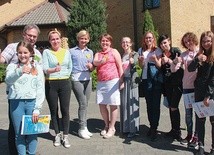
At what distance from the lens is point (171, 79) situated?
19.8ft

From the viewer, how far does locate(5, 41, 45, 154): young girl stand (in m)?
4.66

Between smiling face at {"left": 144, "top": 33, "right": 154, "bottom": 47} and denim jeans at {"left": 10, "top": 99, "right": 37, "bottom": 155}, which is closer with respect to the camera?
denim jeans at {"left": 10, "top": 99, "right": 37, "bottom": 155}

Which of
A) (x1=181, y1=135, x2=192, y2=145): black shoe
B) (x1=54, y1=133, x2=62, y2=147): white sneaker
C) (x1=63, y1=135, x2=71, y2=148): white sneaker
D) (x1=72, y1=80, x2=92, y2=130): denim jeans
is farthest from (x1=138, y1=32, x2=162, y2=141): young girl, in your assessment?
(x1=54, y1=133, x2=62, y2=147): white sneaker

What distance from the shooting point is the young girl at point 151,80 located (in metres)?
6.17

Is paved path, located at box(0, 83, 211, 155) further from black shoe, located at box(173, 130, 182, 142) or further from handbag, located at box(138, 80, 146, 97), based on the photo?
handbag, located at box(138, 80, 146, 97)

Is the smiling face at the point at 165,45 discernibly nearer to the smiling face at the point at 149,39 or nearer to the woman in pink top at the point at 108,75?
the smiling face at the point at 149,39

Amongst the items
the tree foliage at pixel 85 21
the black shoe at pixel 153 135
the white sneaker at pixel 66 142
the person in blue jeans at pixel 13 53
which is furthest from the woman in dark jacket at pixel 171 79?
the tree foliage at pixel 85 21

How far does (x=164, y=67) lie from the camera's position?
20.1ft

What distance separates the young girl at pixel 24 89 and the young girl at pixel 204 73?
2509mm

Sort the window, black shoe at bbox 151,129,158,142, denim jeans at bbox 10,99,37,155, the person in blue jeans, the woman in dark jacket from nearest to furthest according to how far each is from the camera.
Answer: denim jeans at bbox 10,99,37,155 → the person in blue jeans → the woman in dark jacket → black shoe at bbox 151,129,158,142 → the window

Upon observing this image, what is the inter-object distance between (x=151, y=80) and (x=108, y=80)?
82cm

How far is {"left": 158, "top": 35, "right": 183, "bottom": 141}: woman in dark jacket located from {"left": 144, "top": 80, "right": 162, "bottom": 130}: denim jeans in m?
0.15

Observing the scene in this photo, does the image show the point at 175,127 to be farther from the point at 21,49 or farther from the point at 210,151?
the point at 21,49

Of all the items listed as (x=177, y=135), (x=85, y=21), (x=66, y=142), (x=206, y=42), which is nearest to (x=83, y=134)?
(x=66, y=142)
